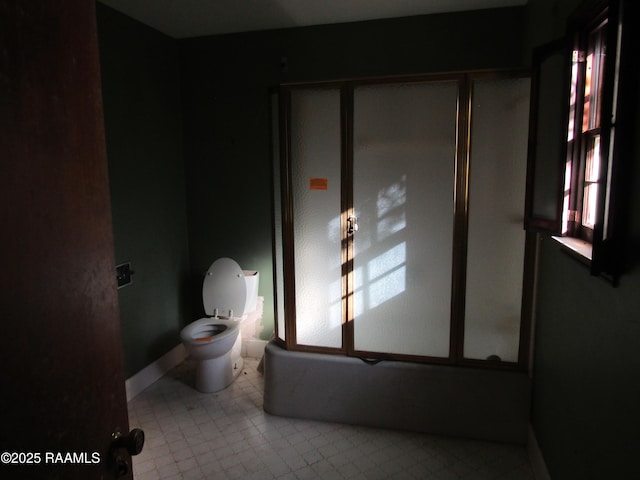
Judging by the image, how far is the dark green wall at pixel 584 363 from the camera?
124cm

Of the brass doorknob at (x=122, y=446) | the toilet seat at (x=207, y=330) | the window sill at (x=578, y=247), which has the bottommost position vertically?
the toilet seat at (x=207, y=330)

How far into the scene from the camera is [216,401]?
3008 mm

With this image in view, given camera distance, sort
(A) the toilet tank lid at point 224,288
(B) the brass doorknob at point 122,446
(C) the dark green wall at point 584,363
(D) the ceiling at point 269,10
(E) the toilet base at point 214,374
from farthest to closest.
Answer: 1. (A) the toilet tank lid at point 224,288
2. (E) the toilet base at point 214,374
3. (D) the ceiling at point 269,10
4. (C) the dark green wall at point 584,363
5. (B) the brass doorknob at point 122,446

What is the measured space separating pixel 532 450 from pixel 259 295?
212 cm

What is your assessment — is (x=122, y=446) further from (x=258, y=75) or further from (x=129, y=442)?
(x=258, y=75)

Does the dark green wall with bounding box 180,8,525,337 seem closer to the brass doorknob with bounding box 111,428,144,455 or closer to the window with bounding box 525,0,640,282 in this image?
the window with bounding box 525,0,640,282

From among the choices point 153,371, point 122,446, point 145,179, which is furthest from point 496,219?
point 153,371

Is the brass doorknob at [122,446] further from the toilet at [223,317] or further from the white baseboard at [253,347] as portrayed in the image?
the white baseboard at [253,347]

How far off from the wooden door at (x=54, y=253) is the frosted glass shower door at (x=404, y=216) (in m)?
1.76

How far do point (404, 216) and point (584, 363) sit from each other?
1.16 meters

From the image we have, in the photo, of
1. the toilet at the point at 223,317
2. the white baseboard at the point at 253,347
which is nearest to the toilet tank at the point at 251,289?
the toilet at the point at 223,317

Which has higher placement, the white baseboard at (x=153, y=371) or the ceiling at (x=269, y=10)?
the ceiling at (x=269, y=10)

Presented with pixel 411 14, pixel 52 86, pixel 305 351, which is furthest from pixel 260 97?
pixel 52 86

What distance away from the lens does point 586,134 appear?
1.70m
